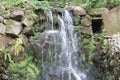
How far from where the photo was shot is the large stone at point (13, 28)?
9297 mm

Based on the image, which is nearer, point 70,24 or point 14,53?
point 14,53

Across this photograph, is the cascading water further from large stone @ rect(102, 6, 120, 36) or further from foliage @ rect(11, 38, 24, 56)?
large stone @ rect(102, 6, 120, 36)

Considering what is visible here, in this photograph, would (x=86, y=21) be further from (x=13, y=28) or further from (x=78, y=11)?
(x=13, y=28)

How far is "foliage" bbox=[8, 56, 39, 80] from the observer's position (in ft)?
28.9

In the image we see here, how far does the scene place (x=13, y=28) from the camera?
30.8ft

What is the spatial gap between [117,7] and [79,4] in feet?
5.81

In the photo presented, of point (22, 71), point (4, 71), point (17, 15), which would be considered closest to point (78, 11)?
point (17, 15)

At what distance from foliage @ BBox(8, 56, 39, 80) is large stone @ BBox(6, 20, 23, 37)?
0.88m

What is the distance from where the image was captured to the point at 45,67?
31.2 ft

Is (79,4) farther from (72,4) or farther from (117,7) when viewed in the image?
(117,7)

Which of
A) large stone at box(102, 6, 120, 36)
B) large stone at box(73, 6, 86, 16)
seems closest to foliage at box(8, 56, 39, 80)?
large stone at box(73, 6, 86, 16)

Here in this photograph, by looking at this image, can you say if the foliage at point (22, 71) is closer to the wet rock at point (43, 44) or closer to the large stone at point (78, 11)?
the wet rock at point (43, 44)

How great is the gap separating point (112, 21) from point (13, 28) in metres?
3.30

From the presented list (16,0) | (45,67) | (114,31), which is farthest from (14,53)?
(114,31)
